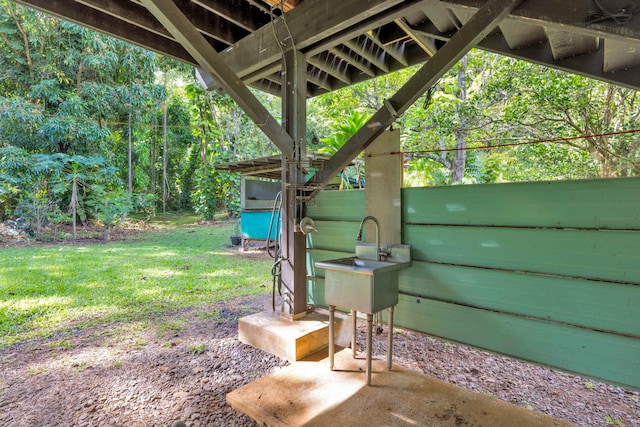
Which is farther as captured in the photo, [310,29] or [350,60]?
[350,60]

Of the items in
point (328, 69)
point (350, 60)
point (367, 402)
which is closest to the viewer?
point (367, 402)

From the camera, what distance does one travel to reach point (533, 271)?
84.8 inches

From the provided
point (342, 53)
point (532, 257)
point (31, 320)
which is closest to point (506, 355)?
point (532, 257)

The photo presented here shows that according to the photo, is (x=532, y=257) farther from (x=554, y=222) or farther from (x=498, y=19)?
(x=498, y=19)

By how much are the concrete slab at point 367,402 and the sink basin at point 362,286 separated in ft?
1.67

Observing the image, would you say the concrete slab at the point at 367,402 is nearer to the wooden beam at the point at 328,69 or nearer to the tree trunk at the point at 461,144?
the wooden beam at the point at 328,69

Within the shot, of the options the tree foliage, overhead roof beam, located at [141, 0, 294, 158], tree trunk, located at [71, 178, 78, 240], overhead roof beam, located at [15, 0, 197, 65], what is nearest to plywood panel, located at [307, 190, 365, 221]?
the tree foliage

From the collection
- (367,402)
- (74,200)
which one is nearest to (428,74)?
(367,402)

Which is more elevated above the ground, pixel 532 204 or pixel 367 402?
pixel 532 204

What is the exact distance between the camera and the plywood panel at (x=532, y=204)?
188 cm

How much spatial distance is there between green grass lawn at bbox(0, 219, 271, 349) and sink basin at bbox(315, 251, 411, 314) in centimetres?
259

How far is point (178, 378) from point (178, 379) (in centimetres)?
1

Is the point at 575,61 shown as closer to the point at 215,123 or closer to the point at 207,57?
the point at 207,57

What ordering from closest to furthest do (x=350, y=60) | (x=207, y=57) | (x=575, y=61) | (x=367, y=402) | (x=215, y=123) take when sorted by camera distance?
1. (x=367, y=402)
2. (x=207, y=57)
3. (x=575, y=61)
4. (x=350, y=60)
5. (x=215, y=123)
